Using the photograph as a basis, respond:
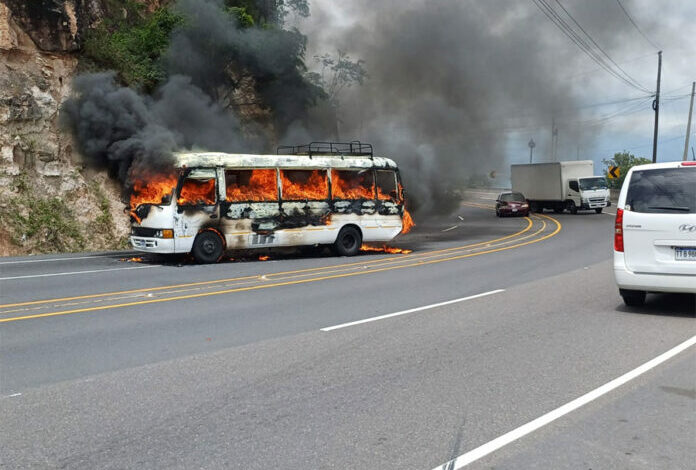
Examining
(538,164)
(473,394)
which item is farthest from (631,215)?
(538,164)

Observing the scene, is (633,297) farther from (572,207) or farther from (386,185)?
(572,207)

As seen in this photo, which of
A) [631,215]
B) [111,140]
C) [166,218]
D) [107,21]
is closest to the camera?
[631,215]

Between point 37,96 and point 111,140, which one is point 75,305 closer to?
point 111,140

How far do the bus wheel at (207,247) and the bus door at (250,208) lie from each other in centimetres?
27

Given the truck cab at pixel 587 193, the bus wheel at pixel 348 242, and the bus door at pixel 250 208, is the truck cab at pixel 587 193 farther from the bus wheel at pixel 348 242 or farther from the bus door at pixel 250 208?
the bus door at pixel 250 208

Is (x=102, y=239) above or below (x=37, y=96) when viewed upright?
below

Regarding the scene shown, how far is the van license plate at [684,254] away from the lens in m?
8.08

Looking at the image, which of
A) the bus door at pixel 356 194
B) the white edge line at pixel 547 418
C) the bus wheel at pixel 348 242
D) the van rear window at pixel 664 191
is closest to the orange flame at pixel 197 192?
the bus door at pixel 356 194

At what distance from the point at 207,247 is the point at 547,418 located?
10891mm

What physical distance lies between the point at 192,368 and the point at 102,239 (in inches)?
639

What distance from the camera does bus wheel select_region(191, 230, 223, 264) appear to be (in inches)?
567

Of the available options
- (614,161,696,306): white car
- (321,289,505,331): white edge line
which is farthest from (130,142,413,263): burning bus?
(614,161,696,306): white car

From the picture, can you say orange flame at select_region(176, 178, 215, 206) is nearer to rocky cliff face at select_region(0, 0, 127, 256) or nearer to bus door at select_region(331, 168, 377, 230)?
bus door at select_region(331, 168, 377, 230)

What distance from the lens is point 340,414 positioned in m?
4.69
